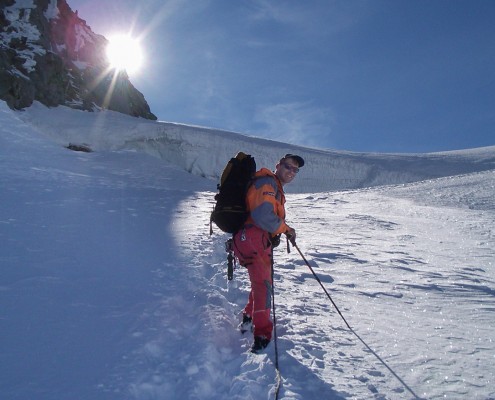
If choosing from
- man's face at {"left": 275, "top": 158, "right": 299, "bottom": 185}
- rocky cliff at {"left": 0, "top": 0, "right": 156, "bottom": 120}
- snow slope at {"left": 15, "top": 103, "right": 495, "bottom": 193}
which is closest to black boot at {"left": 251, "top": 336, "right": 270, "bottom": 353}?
man's face at {"left": 275, "top": 158, "right": 299, "bottom": 185}

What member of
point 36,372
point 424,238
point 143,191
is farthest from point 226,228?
point 143,191

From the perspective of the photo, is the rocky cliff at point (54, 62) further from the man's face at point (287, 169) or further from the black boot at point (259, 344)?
the black boot at point (259, 344)

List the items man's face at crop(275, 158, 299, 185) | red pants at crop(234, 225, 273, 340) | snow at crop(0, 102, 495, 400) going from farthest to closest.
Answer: man's face at crop(275, 158, 299, 185) < red pants at crop(234, 225, 273, 340) < snow at crop(0, 102, 495, 400)

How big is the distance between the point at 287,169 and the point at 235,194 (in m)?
0.58

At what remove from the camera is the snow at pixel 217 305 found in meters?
2.78

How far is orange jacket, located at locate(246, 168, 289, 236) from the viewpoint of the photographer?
334 centimetres

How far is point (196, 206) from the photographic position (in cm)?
1191

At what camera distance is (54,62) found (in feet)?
101

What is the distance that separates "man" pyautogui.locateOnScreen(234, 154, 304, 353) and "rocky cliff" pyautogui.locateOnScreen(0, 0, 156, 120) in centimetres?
2678

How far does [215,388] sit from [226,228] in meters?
1.29

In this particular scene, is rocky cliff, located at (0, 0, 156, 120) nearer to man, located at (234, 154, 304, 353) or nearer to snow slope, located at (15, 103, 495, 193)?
snow slope, located at (15, 103, 495, 193)

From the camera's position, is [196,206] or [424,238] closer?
[424,238]

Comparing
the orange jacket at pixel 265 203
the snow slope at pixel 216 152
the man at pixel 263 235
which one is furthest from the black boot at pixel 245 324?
the snow slope at pixel 216 152

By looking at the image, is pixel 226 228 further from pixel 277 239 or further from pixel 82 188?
pixel 82 188
